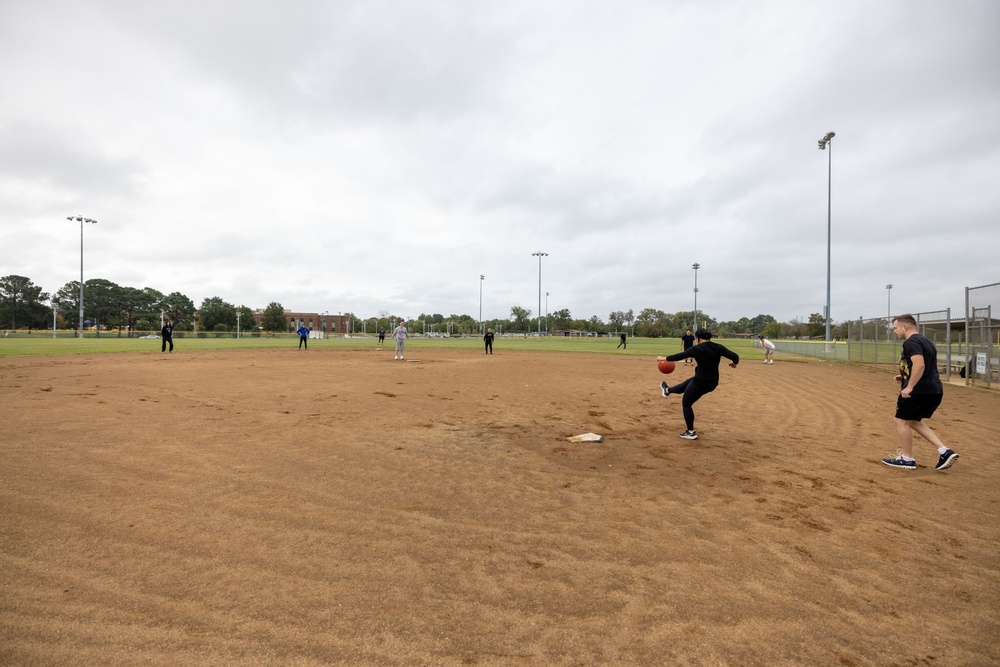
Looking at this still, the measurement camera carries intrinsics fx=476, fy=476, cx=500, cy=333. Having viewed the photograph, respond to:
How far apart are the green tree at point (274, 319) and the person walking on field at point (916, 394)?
460 feet

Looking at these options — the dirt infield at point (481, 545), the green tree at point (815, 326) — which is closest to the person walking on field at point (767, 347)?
the dirt infield at point (481, 545)

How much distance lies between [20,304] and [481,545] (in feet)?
538

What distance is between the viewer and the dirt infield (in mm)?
2719

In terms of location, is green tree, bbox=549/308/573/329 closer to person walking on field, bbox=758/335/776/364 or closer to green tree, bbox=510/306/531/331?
green tree, bbox=510/306/531/331

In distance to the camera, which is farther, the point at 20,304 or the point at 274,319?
the point at 274,319

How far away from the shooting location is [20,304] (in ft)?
385

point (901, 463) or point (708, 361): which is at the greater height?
point (708, 361)

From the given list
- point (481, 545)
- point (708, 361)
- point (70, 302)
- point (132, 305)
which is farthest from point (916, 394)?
point (70, 302)

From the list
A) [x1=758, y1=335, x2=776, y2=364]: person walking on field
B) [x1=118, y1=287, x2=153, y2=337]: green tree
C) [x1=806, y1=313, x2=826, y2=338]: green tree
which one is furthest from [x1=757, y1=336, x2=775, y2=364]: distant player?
[x1=118, y1=287, x2=153, y2=337]: green tree

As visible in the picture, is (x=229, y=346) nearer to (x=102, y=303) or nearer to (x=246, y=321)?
(x=246, y=321)

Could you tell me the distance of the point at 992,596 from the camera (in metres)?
3.30

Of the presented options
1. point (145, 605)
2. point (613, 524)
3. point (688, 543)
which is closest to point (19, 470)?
point (145, 605)

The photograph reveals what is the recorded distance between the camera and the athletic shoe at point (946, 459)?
6.15m

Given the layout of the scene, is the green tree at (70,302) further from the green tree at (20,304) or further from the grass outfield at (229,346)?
the grass outfield at (229,346)
